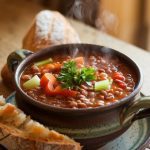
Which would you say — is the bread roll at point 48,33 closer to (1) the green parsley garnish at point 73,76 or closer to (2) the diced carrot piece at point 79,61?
(2) the diced carrot piece at point 79,61

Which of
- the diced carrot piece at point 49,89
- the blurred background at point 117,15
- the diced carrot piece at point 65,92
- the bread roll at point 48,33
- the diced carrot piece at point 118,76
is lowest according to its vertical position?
the blurred background at point 117,15

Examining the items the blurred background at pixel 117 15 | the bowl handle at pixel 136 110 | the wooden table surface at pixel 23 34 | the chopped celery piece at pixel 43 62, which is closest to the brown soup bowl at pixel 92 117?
the bowl handle at pixel 136 110

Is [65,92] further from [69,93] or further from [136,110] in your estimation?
[136,110]

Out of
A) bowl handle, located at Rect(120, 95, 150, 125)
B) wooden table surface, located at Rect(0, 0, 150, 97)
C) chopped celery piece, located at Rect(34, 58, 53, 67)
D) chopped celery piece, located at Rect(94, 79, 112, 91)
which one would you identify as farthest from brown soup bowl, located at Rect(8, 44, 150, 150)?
wooden table surface, located at Rect(0, 0, 150, 97)

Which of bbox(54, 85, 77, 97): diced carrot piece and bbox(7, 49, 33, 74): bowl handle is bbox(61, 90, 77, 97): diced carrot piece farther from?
bbox(7, 49, 33, 74): bowl handle

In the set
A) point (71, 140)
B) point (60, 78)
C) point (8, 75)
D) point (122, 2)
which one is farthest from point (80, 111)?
point (122, 2)

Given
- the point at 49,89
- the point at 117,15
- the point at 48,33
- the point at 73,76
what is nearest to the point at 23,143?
the point at 49,89
